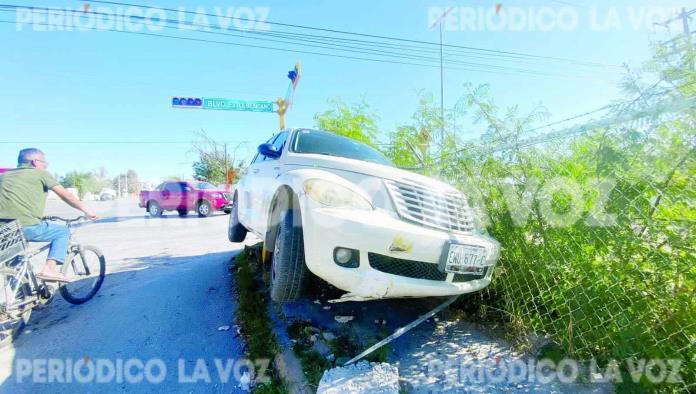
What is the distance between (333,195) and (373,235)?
377 mm

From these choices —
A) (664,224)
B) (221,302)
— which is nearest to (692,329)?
(664,224)

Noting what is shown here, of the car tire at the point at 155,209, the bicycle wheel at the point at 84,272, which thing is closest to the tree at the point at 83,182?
the car tire at the point at 155,209

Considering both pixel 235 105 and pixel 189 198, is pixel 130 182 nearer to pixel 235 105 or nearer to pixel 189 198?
pixel 189 198

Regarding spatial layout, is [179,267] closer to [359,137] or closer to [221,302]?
[221,302]

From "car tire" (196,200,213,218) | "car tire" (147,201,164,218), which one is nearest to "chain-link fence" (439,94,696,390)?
"car tire" (196,200,213,218)

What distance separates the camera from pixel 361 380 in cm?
161

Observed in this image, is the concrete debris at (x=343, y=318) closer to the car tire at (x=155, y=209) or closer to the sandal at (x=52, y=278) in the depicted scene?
the sandal at (x=52, y=278)

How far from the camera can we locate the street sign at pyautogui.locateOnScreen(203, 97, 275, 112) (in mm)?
10273

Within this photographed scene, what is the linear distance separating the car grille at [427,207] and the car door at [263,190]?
1.13 meters

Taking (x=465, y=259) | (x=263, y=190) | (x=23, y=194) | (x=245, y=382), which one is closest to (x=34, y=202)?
(x=23, y=194)

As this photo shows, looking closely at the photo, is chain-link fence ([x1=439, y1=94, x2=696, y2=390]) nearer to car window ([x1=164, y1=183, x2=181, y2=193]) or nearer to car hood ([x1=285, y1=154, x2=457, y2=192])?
car hood ([x1=285, y1=154, x2=457, y2=192])

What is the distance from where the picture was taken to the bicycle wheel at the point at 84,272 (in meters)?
3.28

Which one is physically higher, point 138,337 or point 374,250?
point 374,250

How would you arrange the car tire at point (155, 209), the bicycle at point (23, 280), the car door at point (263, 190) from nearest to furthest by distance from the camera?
1. the bicycle at point (23, 280)
2. the car door at point (263, 190)
3. the car tire at point (155, 209)
